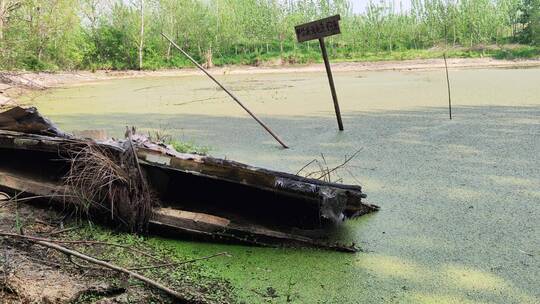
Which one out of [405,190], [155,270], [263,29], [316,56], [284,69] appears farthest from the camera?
[263,29]

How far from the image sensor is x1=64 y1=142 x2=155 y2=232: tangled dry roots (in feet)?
7.13

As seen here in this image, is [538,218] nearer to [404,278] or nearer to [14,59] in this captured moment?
[404,278]

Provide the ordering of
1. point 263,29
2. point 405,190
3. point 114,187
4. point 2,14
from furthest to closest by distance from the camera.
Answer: point 263,29
point 2,14
point 405,190
point 114,187

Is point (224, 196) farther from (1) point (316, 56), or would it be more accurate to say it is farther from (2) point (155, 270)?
(1) point (316, 56)

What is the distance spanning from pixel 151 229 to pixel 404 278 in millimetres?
1122

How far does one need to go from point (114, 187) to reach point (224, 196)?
501mm

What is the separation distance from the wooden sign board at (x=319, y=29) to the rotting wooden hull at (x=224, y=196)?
219 cm

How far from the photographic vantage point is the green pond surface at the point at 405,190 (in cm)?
181

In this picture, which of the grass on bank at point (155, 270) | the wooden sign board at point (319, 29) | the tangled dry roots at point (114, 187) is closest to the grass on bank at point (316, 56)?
the wooden sign board at point (319, 29)

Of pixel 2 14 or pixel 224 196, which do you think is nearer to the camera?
pixel 224 196

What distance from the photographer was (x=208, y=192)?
2.34 metres

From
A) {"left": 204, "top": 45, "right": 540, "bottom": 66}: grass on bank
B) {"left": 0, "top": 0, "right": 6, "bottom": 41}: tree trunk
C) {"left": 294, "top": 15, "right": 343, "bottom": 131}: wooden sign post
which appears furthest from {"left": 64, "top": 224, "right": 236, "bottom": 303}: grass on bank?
{"left": 204, "top": 45, "right": 540, "bottom": 66}: grass on bank

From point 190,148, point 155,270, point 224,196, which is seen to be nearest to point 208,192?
point 224,196

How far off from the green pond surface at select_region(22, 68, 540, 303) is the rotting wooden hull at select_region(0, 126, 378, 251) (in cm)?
7
